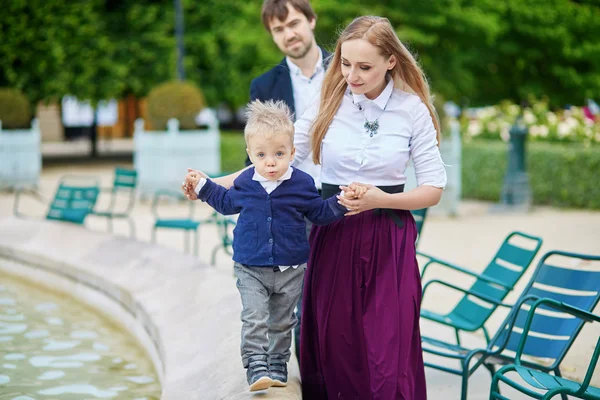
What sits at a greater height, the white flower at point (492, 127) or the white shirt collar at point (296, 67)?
the white shirt collar at point (296, 67)

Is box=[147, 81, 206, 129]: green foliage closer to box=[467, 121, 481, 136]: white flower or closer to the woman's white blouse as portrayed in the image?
box=[467, 121, 481, 136]: white flower

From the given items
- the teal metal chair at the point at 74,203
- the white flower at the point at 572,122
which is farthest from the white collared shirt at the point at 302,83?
the white flower at the point at 572,122

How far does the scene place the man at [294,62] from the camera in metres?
4.73

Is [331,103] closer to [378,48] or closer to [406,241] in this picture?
[378,48]

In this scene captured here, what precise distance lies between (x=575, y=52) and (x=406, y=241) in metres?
22.7

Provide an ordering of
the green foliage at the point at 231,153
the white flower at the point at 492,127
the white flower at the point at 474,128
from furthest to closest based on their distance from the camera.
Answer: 1. the green foliage at the point at 231,153
2. the white flower at the point at 474,128
3. the white flower at the point at 492,127

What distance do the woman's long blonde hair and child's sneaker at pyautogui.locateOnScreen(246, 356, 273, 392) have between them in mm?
846

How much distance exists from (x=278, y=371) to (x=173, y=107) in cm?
1568

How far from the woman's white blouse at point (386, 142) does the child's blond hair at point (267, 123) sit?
0.21 m

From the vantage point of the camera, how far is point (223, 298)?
5.84 m

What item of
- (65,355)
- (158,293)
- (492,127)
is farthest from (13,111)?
(65,355)

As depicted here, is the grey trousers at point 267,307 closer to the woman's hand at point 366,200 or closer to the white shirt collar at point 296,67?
the woman's hand at point 366,200

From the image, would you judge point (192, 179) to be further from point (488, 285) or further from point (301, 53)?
point (488, 285)

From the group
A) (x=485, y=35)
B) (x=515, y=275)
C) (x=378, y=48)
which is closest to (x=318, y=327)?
(x=378, y=48)
